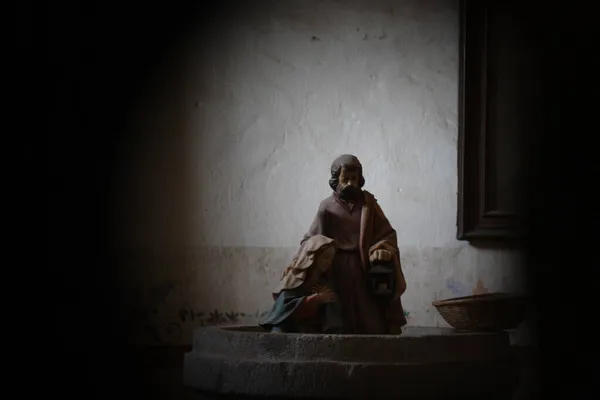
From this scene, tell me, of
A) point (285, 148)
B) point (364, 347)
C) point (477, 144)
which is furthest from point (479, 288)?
point (364, 347)

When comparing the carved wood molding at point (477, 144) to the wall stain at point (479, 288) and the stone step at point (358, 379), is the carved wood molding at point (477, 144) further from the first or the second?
the stone step at point (358, 379)

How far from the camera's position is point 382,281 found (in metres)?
5.18

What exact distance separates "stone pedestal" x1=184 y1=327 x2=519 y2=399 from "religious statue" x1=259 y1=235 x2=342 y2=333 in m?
0.24

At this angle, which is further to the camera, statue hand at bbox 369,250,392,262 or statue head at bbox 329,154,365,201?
statue head at bbox 329,154,365,201

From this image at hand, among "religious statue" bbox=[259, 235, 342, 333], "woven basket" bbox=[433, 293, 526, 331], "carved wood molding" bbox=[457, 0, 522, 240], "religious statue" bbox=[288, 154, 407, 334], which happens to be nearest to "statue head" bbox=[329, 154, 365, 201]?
"religious statue" bbox=[288, 154, 407, 334]

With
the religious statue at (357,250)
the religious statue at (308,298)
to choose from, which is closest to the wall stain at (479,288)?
the religious statue at (357,250)

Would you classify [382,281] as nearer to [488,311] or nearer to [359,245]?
[359,245]

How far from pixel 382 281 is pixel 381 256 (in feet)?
0.41

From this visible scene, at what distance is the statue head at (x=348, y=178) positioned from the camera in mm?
5348

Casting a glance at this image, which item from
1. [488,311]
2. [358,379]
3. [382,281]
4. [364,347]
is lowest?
[358,379]

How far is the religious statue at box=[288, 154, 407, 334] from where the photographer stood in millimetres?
5148

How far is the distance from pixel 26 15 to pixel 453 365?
3778 mm

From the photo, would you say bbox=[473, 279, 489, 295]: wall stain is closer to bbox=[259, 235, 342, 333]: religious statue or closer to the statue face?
the statue face

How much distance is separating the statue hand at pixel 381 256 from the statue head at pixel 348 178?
347 mm
